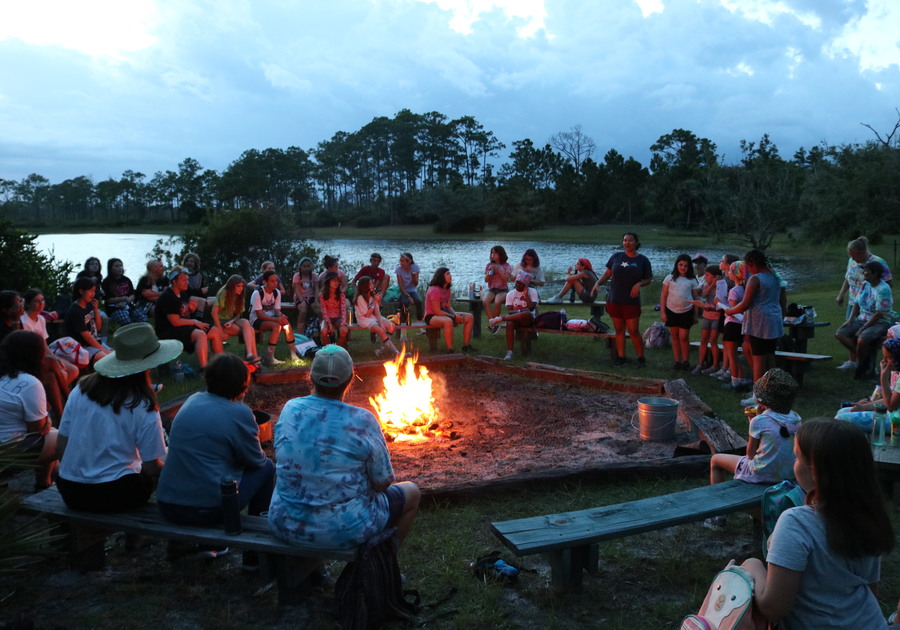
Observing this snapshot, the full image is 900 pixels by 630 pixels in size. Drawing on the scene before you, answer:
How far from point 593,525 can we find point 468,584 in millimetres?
765

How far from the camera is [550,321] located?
11242mm

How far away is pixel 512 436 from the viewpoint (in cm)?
708

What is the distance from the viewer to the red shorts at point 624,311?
9.89 metres

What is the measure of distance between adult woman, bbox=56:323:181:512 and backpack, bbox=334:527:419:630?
4.68 feet

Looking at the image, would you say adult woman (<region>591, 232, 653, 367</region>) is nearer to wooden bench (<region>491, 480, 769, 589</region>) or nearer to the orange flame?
the orange flame

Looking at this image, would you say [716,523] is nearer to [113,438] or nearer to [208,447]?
[208,447]

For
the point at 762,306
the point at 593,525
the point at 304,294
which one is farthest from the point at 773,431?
the point at 304,294

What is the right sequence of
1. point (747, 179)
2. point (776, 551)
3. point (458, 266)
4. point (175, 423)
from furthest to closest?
1. point (747, 179)
2. point (458, 266)
3. point (175, 423)
4. point (776, 551)

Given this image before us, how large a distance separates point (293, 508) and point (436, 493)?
5.51 feet

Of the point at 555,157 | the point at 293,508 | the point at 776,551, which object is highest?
the point at 555,157

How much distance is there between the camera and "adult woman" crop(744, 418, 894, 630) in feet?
8.18

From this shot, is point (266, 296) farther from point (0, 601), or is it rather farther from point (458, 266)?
point (458, 266)

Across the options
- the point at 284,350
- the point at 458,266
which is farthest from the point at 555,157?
the point at 284,350

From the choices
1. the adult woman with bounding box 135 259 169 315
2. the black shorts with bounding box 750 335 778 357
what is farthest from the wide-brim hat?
the adult woman with bounding box 135 259 169 315
